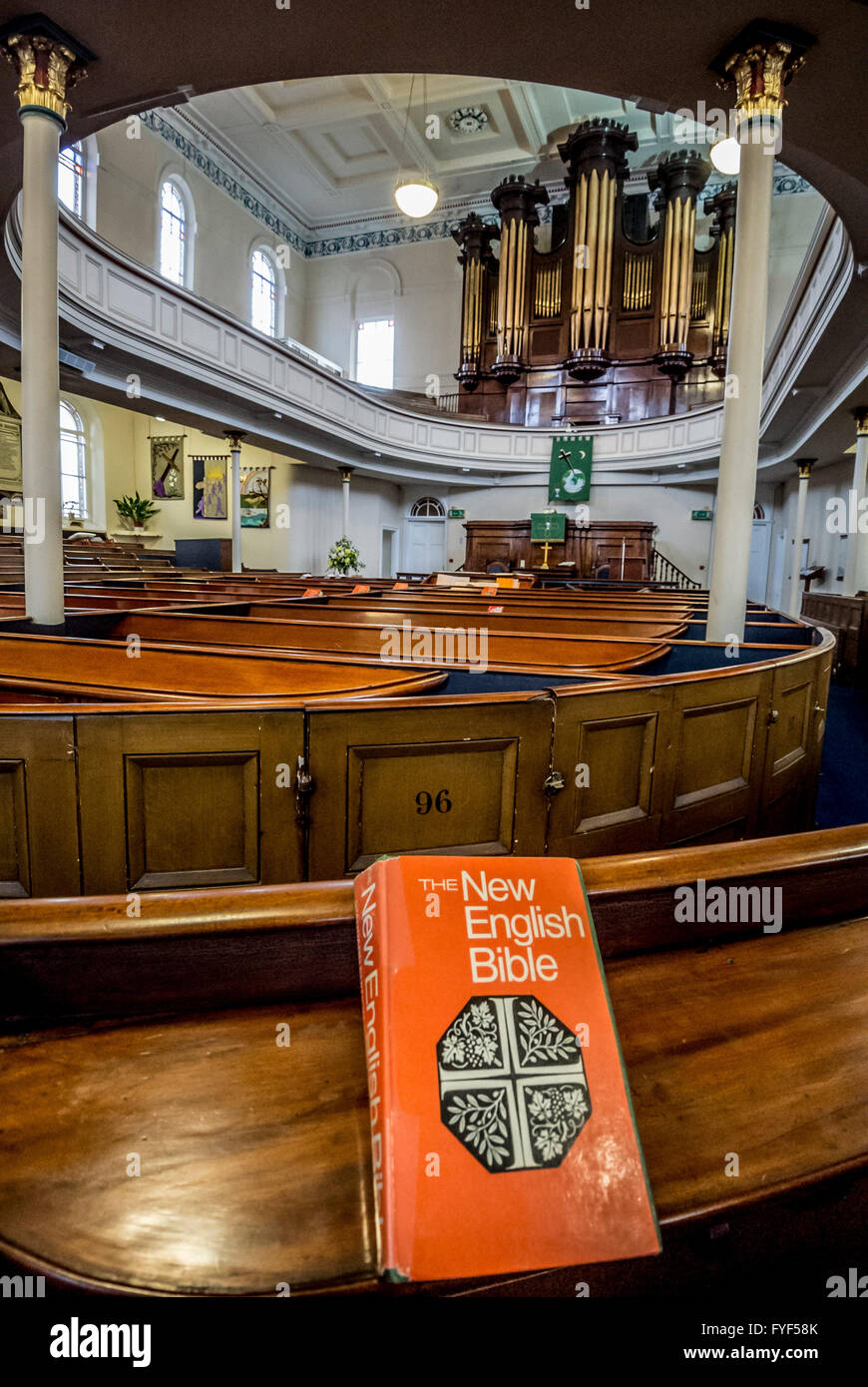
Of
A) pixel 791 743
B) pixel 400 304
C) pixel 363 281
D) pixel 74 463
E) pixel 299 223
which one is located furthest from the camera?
pixel 363 281

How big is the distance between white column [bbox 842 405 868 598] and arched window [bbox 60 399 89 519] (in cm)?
1231

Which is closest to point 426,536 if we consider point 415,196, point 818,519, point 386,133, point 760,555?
point 415,196

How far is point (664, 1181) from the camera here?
59 centimetres

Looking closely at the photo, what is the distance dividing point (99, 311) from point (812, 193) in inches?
532

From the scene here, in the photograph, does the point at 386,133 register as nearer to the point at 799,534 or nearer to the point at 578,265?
the point at 578,265

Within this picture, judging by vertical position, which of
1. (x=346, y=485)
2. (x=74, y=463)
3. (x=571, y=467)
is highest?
(x=571, y=467)

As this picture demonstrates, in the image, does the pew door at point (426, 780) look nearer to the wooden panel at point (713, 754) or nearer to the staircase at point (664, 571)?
the wooden panel at point (713, 754)

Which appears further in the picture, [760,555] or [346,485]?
[760,555]

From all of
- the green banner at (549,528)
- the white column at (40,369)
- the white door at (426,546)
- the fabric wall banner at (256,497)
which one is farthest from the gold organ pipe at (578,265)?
the white column at (40,369)

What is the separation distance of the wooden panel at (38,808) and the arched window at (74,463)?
12.6 m

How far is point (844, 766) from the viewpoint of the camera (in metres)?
4.39

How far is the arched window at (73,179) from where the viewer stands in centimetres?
1038

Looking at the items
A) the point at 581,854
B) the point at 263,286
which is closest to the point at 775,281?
the point at 263,286

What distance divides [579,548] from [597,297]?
4.73 meters
